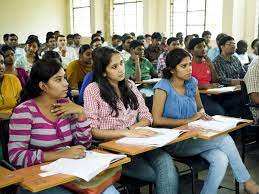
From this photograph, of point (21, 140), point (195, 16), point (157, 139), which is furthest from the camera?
point (195, 16)

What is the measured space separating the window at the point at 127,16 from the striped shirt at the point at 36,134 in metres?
9.32

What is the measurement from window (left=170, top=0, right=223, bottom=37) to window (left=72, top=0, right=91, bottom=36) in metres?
3.77

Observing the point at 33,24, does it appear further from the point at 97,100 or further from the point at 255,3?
the point at 97,100

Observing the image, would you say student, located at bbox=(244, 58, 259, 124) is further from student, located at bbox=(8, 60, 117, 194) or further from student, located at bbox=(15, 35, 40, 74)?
student, located at bbox=(15, 35, 40, 74)

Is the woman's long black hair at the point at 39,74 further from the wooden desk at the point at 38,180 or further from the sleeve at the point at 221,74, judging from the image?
the sleeve at the point at 221,74

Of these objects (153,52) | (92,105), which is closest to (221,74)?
(153,52)

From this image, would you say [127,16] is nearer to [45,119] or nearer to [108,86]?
[108,86]

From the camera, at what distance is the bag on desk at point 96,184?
175 centimetres

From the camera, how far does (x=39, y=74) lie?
82.0 inches

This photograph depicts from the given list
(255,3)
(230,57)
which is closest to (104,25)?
(255,3)

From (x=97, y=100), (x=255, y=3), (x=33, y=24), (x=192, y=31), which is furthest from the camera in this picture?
(x=33, y=24)

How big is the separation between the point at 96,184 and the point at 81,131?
17.7 inches

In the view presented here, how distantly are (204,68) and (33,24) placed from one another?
9.78 metres

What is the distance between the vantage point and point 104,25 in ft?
40.0
